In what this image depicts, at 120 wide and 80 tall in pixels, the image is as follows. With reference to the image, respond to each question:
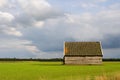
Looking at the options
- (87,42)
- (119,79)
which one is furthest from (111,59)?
(119,79)

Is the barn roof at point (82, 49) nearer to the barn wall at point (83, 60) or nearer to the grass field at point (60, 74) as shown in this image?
the barn wall at point (83, 60)

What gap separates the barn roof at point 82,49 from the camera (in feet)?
270

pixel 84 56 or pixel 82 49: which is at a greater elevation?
pixel 82 49

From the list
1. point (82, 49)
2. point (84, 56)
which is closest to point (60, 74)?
point (84, 56)

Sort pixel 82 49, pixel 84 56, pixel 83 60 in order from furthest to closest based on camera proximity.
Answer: pixel 82 49
pixel 84 56
pixel 83 60

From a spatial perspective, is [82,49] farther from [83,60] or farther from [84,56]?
[83,60]

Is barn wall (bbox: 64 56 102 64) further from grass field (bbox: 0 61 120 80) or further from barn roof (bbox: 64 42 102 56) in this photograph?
grass field (bbox: 0 61 120 80)

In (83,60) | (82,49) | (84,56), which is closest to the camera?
(83,60)

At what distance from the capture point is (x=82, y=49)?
83.8m

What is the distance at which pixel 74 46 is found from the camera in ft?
281

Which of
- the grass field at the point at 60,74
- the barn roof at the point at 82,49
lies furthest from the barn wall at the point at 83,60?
the grass field at the point at 60,74

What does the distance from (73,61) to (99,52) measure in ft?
24.5

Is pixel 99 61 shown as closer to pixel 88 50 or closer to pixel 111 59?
pixel 88 50

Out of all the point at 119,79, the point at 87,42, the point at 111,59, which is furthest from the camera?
the point at 111,59
